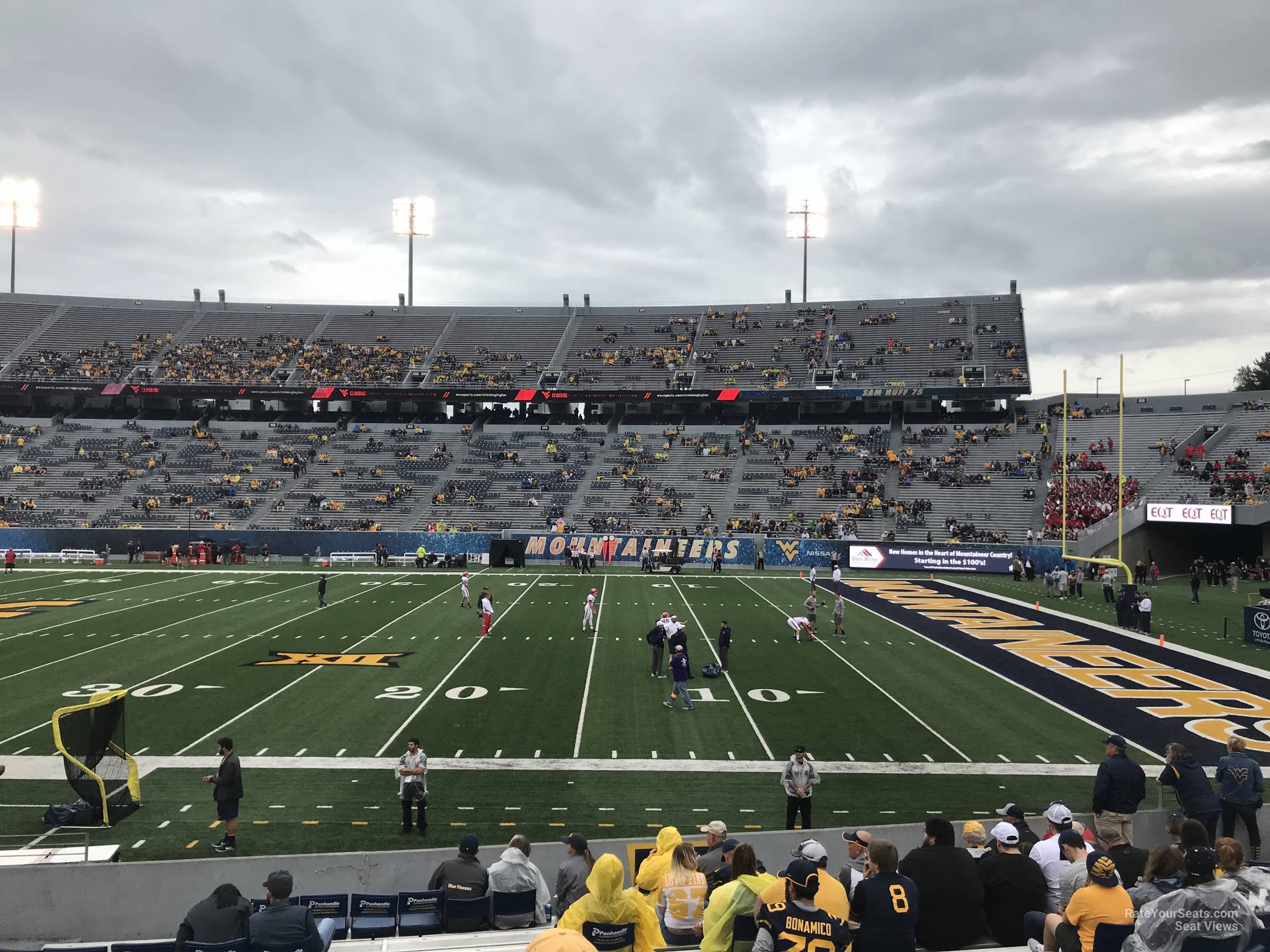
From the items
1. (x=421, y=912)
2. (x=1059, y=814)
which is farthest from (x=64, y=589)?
(x=1059, y=814)

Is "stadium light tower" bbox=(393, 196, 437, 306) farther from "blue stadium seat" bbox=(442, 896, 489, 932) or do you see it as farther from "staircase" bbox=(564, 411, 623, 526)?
"blue stadium seat" bbox=(442, 896, 489, 932)

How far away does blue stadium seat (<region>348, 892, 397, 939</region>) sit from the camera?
823 cm

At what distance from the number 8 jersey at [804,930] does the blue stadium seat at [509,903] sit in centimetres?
394

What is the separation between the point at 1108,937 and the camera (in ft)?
18.3

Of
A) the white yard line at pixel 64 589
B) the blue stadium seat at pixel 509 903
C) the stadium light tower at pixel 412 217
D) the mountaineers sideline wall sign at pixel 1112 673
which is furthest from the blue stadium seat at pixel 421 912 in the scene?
the stadium light tower at pixel 412 217

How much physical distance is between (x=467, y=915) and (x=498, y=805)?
407cm

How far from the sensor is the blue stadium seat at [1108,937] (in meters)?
5.56

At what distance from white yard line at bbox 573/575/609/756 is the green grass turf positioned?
5.28 ft

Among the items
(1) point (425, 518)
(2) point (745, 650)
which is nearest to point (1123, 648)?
(2) point (745, 650)

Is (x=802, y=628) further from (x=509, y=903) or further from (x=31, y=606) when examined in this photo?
(x=31, y=606)

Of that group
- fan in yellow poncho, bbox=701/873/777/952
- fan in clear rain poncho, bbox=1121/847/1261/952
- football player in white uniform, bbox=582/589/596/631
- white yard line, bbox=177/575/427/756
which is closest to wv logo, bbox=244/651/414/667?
white yard line, bbox=177/575/427/756

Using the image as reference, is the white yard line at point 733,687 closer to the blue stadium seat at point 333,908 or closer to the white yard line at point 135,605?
the blue stadium seat at point 333,908

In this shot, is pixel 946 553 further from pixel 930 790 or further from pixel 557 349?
pixel 557 349

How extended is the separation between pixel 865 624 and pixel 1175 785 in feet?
61.4
